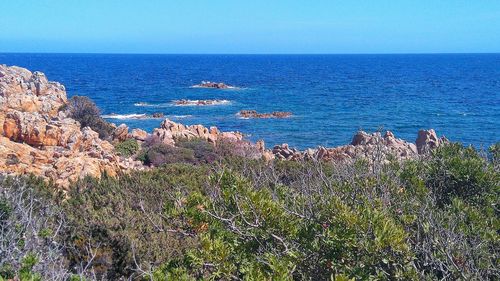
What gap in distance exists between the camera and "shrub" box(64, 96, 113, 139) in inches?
1031

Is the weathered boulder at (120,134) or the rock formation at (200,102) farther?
the rock formation at (200,102)

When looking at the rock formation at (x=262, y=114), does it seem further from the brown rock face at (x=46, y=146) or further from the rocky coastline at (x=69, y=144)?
the brown rock face at (x=46, y=146)

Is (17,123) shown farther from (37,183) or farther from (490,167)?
(490,167)

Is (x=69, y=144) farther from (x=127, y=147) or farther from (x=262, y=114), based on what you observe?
(x=262, y=114)

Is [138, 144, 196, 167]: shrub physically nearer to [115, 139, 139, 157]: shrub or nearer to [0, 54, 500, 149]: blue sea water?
[115, 139, 139, 157]: shrub

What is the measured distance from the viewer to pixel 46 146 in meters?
17.9

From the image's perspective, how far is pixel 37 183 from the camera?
11.7 metres

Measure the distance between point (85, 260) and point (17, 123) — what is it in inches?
454

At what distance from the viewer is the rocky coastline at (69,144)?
531 inches

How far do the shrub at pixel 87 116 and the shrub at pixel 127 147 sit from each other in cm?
225

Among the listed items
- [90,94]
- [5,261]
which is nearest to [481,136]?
[5,261]

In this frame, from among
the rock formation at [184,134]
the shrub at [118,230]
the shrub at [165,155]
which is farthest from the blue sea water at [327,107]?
the shrub at [118,230]

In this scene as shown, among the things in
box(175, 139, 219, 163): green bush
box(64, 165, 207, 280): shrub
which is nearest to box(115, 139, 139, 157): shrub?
box(175, 139, 219, 163): green bush

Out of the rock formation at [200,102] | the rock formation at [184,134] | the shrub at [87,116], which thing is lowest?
the rock formation at [200,102]
